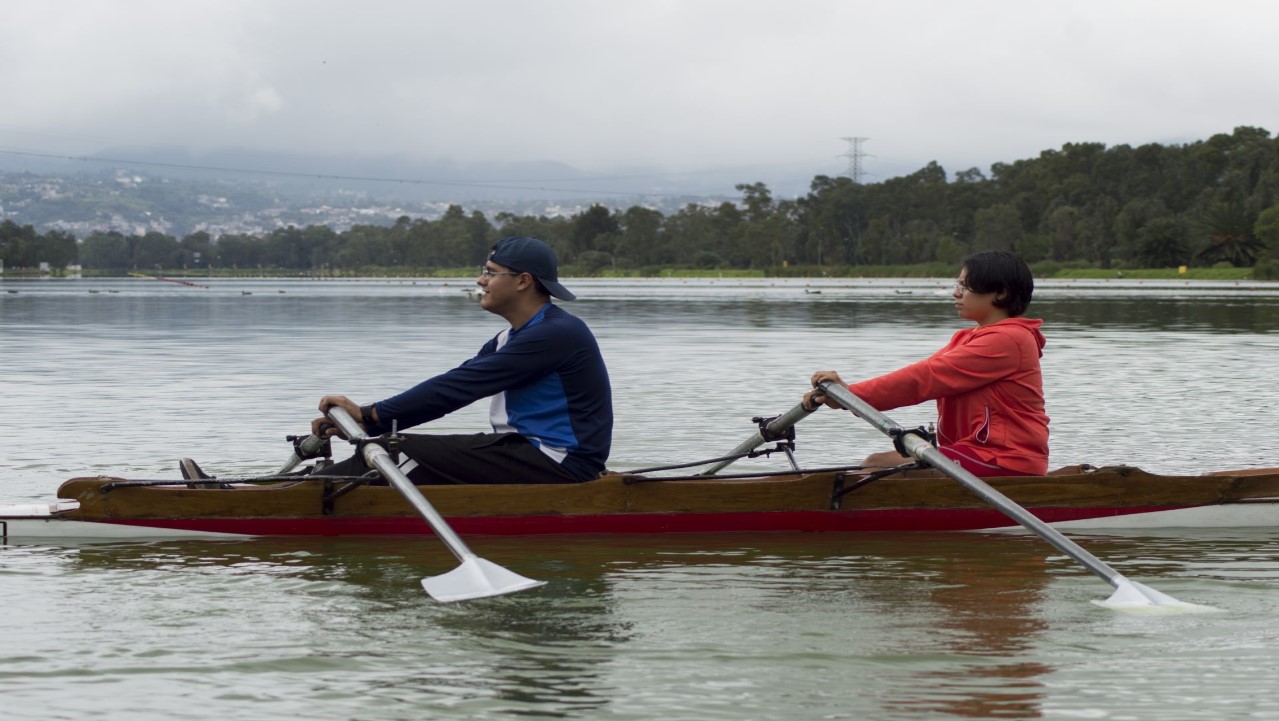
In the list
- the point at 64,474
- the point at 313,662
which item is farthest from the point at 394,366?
the point at 313,662

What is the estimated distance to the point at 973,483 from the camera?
921 cm

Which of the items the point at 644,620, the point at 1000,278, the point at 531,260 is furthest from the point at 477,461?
the point at 1000,278

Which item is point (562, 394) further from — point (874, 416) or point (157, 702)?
point (157, 702)

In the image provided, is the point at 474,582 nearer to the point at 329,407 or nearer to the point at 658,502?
the point at 329,407

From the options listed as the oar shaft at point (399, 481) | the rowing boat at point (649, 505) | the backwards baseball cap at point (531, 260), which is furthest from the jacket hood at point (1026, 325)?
the oar shaft at point (399, 481)

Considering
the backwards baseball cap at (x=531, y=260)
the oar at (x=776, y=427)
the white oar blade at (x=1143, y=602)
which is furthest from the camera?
the oar at (x=776, y=427)

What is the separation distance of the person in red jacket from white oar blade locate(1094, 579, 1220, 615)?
179 centimetres

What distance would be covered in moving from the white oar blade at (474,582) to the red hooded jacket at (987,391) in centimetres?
279

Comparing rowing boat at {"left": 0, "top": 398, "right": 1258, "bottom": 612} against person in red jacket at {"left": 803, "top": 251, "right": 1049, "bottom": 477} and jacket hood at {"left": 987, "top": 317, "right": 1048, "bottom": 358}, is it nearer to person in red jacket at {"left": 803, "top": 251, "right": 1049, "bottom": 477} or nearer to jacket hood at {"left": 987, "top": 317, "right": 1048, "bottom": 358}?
person in red jacket at {"left": 803, "top": 251, "right": 1049, "bottom": 477}

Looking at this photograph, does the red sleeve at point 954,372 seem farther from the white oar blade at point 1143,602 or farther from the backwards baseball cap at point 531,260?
the backwards baseball cap at point 531,260

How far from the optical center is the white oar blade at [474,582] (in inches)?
327

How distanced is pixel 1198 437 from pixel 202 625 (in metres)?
12.6

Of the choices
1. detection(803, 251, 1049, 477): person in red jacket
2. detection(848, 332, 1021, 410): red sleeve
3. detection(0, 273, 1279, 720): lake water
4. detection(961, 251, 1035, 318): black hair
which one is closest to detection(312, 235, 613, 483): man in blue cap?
detection(0, 273, 1279, 720): lake water

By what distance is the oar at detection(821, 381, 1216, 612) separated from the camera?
27.5 feet
